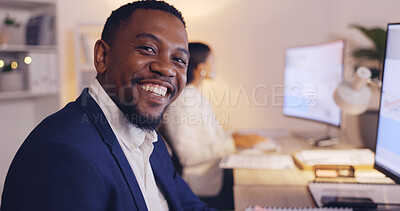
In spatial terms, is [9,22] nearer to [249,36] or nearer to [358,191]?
[249,36]

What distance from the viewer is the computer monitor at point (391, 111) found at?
109cm

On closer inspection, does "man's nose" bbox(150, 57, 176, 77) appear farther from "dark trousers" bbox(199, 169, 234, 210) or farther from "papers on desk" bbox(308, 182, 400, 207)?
"dark trousers" bbox(199, 169, 234, 210)

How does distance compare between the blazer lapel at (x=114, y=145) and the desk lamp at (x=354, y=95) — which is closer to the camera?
the blazer lapel at (x=114, y=145)

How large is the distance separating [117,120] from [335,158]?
112 cm

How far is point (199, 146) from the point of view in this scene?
2049 millimetres

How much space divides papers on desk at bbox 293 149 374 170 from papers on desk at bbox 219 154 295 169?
6 centimetres

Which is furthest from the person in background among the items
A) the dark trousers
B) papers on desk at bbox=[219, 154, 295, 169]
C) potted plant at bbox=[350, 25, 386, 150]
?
potted plant at bbox=[350, 25, 386, 150]

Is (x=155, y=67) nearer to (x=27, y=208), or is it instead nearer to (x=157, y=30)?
(x=157, y=30)

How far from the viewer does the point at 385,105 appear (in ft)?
3.80

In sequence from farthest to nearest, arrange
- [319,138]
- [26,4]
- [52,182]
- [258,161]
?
[26,4] < [319,138] < [258,161] < [52,182]

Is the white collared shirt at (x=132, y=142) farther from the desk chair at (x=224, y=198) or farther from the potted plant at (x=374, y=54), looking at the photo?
the potted plant at (x=374, y=54)

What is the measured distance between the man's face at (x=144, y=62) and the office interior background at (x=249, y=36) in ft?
6.94

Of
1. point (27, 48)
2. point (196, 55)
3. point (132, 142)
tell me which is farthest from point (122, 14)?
point (27, 48)

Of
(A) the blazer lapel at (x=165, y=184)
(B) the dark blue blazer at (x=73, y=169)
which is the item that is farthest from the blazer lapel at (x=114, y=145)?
(A) the blazer lapel at (x=165, y=184)
